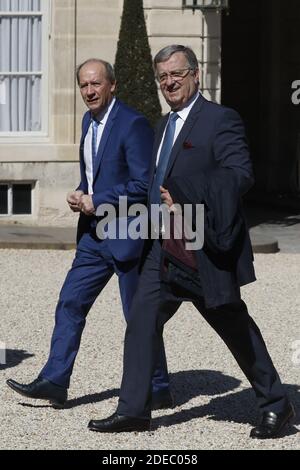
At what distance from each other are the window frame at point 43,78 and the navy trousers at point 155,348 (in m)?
9.41

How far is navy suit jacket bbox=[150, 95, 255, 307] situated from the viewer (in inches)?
253

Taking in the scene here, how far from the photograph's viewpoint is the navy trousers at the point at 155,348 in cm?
666

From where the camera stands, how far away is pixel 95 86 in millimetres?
7129

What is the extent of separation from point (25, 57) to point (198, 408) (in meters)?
9.40

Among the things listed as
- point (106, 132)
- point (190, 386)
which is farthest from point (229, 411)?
point (106, 132)

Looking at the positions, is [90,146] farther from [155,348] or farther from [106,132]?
[155,348]

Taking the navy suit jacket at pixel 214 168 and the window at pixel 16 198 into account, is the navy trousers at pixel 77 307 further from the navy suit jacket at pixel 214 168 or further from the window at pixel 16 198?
the window at pixel 16 198

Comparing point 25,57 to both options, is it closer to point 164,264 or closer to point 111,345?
point 111,345

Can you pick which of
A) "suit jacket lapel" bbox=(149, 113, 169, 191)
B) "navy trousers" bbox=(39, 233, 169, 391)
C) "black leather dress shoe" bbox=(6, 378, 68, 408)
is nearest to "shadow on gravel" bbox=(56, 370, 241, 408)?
"black leather dress shoe" bbox=(6, 378, 68, 408)

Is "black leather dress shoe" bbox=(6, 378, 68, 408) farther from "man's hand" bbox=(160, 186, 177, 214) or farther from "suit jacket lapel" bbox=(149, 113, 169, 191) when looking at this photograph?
"man's hand" bbox=(160, 186, 177, 214)

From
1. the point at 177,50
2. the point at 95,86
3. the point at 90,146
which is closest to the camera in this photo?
the point at 177,50

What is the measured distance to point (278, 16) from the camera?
2094 cm

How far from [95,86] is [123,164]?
421 millimetres

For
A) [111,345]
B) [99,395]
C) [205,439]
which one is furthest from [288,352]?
[205,439]
